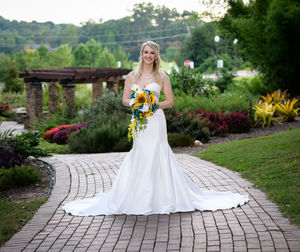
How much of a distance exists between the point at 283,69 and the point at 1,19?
68358 mm

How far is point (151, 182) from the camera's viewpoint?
539 centimetres

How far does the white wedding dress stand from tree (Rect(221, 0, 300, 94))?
1216cm

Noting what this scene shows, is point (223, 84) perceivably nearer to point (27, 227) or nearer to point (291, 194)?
point (291, 194)

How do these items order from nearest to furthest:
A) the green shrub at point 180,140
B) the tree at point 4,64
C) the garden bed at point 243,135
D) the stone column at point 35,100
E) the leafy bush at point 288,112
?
the garden bed at point 243,135 → the green shrub at point 180,140 → the leafy bush at point 288,112 → the stone column at point 35,100 → the tree at point 4,64

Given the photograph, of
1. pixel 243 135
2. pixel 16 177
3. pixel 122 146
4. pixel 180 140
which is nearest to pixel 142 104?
pixel 16 177

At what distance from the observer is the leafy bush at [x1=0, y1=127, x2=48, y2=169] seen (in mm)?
7480

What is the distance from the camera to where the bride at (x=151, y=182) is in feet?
17.7

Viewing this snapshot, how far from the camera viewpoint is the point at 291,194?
5758 millimetres

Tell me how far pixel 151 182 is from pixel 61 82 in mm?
12204

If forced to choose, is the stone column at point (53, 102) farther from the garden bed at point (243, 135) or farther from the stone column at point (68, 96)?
the garden bed at point (243, 135)

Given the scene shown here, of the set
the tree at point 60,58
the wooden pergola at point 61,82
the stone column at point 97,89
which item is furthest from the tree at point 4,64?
the stone column at point 97,89

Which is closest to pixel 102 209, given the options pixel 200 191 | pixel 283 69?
pixel 200 191

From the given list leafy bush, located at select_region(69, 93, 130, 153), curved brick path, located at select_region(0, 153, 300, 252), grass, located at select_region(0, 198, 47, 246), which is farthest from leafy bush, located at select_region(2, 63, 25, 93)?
curved brick path, located at select_region(0, 153, 300, 252)

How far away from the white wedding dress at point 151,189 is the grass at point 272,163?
666 mm
